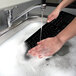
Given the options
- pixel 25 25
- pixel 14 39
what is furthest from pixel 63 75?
pixel 25 25

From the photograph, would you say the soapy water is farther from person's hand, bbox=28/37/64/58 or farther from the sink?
person's hand, bbox=28/37/64/58

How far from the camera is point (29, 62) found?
0.86 meters

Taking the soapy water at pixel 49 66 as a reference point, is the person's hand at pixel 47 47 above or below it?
above

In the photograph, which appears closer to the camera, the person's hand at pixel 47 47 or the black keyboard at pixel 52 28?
the person's hand at pixel 47 47

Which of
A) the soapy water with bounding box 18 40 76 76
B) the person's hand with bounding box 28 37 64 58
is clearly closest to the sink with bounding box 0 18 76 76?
the soapy water with bounding box 18 40 76 76

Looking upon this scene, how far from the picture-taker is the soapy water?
2.59ft

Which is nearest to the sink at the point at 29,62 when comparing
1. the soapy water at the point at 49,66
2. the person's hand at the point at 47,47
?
the soapy water at the point at 49,66

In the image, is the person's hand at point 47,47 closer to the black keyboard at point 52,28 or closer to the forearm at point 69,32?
the forearm at point 69,32

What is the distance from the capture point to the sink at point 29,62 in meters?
0.78

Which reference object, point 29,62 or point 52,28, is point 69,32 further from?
point 52,28

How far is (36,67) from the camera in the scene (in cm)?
83

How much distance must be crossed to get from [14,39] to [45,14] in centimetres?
50

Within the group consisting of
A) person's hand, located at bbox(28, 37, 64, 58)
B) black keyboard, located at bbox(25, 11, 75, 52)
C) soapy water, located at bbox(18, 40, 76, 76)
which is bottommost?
soapy water, located at bbox(18, 40, 76, 76)

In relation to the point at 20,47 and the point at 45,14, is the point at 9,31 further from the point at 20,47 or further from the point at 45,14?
the point at 45,14
